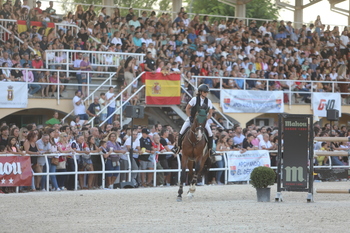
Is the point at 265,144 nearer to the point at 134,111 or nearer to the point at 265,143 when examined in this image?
the point at 265,143

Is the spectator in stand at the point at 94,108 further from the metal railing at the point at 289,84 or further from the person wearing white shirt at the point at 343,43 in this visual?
the person wearing white shirt at the point at 343,43

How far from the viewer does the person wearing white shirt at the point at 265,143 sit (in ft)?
80.5

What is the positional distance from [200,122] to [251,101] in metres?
13.4

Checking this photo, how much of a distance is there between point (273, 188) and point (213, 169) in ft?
8.82

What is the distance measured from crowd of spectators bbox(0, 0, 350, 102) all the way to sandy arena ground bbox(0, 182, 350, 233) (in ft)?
30.0

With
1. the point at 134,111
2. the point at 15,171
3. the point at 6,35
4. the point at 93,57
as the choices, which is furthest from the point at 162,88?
the point at 15,171

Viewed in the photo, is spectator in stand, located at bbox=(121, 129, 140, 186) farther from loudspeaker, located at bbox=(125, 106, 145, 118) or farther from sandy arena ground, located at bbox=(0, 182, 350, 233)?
sandy arena ground, located at bbox=(0, 182, 350, 233)

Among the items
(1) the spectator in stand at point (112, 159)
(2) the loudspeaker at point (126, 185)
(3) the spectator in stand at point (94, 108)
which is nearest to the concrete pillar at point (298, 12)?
(3) the spectator in stand at point (94, 108)

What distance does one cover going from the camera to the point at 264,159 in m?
24.2

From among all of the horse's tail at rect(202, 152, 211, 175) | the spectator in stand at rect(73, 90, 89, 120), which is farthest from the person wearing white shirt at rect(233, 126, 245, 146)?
the horse's tail at rect(202, 152, 211, 175)

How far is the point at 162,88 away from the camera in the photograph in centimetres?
2658

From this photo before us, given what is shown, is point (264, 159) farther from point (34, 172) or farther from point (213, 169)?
point (34, 172)

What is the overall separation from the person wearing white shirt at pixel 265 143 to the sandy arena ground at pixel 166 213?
19.6 ft

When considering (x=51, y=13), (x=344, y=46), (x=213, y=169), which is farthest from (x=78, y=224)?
(x=344, y=46)
